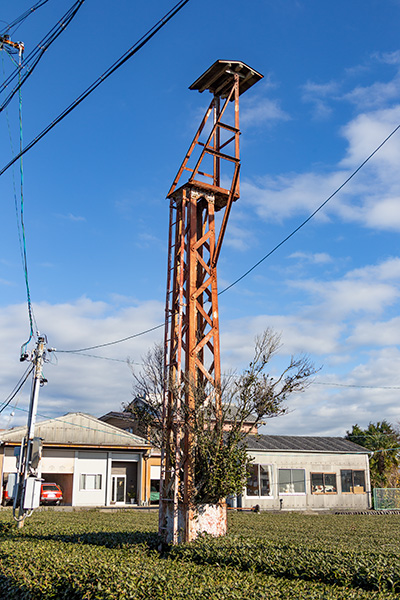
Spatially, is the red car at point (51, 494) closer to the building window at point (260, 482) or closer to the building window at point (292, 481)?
the building window at point (260, 482)

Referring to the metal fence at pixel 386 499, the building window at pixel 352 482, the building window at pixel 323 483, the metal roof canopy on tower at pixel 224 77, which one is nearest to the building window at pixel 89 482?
the building window at pixel 323 483

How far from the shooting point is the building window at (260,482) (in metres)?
32.7

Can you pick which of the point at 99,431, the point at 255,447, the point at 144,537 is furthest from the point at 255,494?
the point at 144,537

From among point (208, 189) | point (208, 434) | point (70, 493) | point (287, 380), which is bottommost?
point (70, 493)

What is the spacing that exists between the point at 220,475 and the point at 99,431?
89.6 ft

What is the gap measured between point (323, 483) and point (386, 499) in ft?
13.1

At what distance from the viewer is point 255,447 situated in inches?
1319

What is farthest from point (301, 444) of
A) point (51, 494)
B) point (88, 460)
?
point (51, 494)

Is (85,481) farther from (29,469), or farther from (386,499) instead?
(29,469)

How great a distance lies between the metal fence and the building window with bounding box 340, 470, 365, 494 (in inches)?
52.8

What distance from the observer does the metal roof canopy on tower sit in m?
12.9

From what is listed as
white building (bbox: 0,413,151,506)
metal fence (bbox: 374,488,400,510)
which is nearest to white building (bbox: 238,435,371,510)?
metal fence (bbox: 374,488,400,510)

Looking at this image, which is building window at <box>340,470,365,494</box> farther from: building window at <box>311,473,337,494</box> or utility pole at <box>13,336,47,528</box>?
utility pole at <box>13,336,47,528</box>

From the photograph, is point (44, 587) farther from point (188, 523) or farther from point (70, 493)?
point (70, 493)
